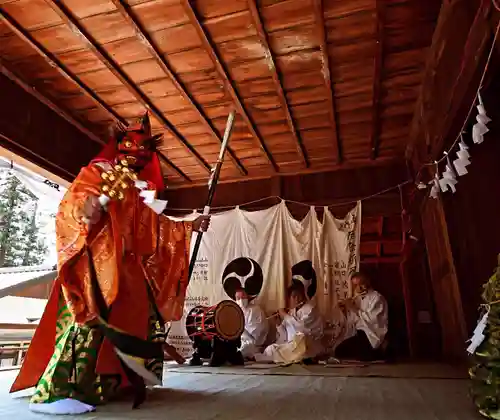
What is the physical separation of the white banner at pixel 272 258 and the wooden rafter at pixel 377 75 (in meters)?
1.01

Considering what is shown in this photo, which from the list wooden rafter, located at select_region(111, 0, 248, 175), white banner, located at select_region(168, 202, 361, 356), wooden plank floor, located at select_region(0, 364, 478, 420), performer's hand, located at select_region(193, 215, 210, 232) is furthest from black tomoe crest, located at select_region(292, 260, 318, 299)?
performer's hand, located at select_region(193, 215, 210, 232)

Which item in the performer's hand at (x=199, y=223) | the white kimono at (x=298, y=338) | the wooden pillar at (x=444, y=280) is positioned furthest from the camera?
the white kimono at (x=298, y=338)

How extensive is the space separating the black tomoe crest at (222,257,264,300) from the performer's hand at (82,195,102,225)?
3.71 metres

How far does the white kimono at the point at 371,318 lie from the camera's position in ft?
16.6

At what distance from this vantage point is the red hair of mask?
267 centimetres

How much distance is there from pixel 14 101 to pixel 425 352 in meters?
6.09

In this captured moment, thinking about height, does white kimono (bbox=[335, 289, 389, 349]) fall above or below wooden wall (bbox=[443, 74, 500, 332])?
below

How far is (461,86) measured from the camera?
2906 mm

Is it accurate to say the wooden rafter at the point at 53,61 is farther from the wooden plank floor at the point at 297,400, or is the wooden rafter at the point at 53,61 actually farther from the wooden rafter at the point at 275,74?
the wooden plank floor at the point at 297,400

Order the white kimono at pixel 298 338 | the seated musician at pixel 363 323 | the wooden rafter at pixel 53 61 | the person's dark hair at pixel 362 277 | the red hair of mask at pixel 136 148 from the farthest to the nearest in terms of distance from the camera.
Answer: the person's dark hair at pixel 362 277
the seated musician at pixel 363 323
the white kimono at pixel 298 338
the wooden rafter at pixel 53 61
the red hair of mask at pixel 136 148

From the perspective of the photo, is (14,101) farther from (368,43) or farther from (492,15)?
(492,15)

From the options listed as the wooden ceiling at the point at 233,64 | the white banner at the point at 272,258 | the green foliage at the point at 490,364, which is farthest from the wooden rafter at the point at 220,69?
the green foliage at the point at 490,364

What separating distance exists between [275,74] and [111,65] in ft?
5.42

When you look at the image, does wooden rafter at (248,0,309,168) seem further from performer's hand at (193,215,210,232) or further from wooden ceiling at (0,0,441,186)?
performer's hand at (193,215,210,232)
